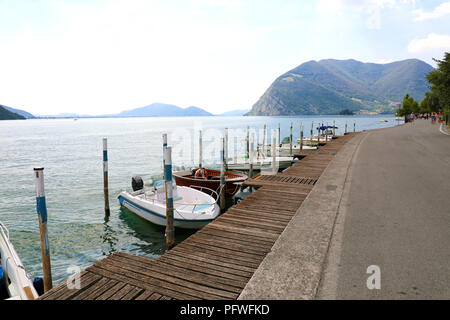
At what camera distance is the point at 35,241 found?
12.6 meters

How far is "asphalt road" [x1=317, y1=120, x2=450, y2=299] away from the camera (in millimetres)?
4324

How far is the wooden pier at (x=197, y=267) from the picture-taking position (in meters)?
4.49

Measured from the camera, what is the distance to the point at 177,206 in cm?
1259

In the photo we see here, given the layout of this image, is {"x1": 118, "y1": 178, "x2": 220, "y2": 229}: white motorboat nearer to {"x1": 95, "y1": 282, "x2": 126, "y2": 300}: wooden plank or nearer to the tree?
{"x1": 95, "y1": 282, "x2": 126, "y2": 300}: wooden plank

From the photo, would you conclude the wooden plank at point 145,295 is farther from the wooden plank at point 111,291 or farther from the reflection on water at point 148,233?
the reflection on water at point 148,233

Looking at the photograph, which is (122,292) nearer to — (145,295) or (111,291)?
(111,291)

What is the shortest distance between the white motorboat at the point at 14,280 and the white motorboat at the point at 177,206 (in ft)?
17.9

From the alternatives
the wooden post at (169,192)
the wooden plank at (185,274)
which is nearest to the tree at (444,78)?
the wooden post at (169,192)

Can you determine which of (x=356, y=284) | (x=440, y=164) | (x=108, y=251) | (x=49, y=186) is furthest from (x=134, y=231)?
(x=440, y=164)

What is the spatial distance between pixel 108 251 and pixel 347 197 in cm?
910

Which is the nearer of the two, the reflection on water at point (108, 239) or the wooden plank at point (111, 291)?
the wooden plank at point (111, 291)

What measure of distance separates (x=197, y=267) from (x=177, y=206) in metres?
7.43
